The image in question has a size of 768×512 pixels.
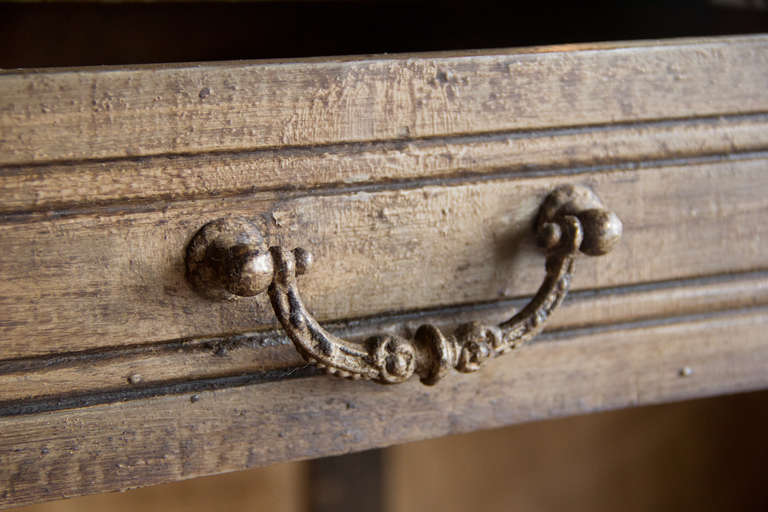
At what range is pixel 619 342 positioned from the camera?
49cm

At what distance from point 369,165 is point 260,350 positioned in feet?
0.39

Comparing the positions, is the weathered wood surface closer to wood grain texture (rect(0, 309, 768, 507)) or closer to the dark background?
wood grain texture (rect(0, 309, 768, 507))

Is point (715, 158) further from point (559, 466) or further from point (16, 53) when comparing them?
point (559, 466)

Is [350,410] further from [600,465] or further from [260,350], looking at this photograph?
[600,465]

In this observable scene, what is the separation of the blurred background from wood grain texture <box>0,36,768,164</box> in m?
0.77

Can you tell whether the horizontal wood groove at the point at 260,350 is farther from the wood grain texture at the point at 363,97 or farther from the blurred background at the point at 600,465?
the blurred background at the point at 600,465

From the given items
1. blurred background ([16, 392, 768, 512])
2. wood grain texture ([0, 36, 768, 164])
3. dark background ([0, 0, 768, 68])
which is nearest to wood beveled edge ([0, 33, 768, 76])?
wood grain texture ([0, 36, 768, 164])

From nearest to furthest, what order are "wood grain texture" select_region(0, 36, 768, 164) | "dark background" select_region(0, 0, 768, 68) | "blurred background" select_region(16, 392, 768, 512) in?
"wood grain texture" select_region(0, 36, 768, 164) < "dark background" select_region(0, 0, 768, 68) < "blurred background" select_region(16, 392, 768, 512)

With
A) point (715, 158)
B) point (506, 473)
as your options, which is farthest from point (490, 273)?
point (506, 473)

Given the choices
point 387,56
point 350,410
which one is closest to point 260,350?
point 350,410

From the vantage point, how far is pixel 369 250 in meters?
0.41

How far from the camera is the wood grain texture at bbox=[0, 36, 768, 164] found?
35cm

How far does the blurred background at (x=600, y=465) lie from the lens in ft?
3.72

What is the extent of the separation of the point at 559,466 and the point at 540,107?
2.91 ft
